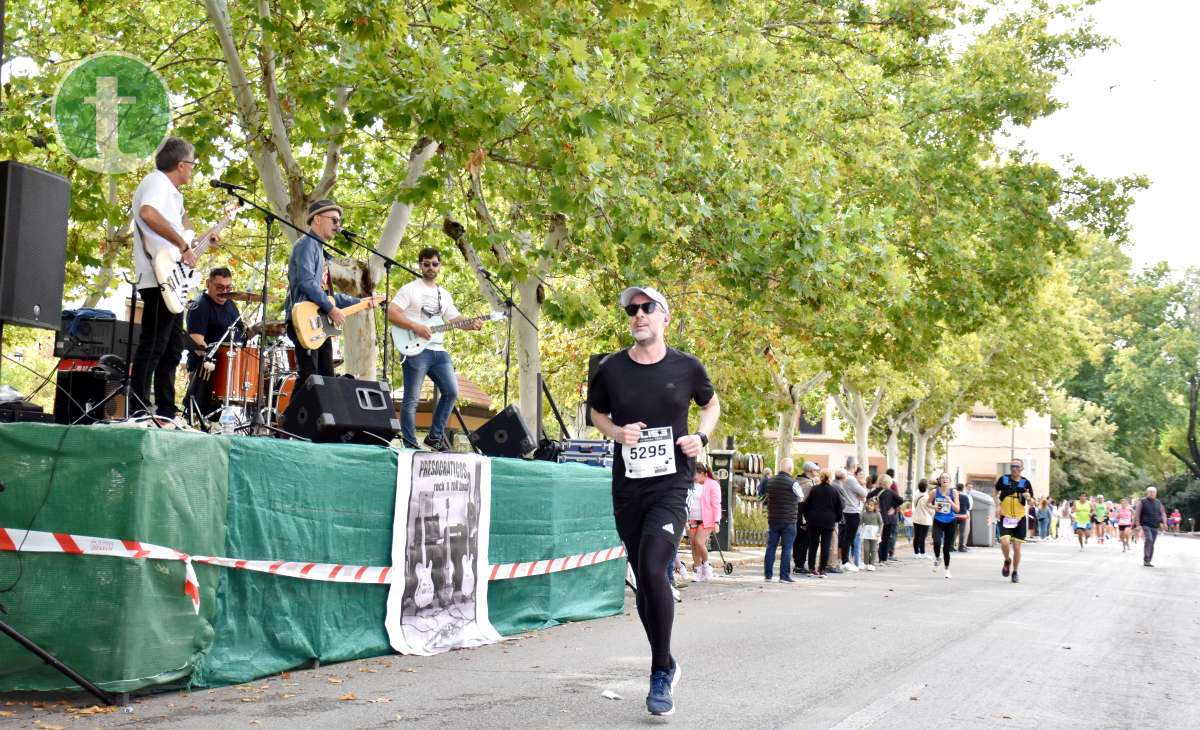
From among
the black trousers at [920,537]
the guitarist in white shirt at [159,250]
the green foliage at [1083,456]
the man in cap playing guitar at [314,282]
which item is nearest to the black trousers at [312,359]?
the man in cap playing guitar at [314,282]

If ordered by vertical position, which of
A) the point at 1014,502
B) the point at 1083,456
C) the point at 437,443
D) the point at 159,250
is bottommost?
the point at 1014,502

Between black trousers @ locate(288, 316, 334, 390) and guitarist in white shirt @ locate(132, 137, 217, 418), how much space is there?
152 cm

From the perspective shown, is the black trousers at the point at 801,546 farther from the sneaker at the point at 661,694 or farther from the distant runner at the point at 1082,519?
the distant runner at the point at 1082,519

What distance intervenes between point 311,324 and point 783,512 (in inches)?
468

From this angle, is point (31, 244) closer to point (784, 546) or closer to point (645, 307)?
point (645, 307)

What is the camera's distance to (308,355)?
11.0 m

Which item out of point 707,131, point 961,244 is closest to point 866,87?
point 961,244

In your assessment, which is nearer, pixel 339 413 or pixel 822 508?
pixel 339 413

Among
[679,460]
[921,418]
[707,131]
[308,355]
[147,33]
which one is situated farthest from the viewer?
[921,418]

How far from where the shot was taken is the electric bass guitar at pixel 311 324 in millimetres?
10805

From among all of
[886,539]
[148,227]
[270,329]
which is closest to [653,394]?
[148,227]

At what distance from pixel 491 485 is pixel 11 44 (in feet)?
47.6

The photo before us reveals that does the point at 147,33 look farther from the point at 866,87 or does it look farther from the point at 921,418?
the point at 921,418

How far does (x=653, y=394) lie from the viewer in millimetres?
7301
